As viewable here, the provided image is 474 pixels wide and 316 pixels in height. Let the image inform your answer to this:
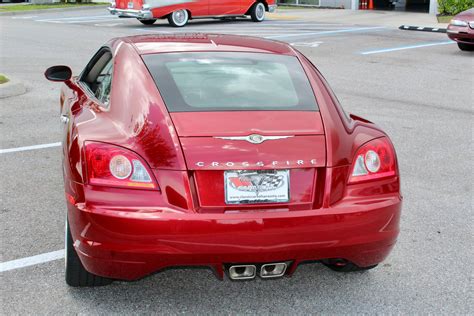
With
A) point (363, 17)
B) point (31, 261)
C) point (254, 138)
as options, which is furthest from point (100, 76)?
point (363, 17)

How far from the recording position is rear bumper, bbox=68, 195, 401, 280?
3.58m

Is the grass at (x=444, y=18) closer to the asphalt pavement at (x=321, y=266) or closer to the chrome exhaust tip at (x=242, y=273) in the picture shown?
the asphalt pavement at (x=321, y=266)

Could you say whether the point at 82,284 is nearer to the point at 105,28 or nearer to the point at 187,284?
the point at 187,284

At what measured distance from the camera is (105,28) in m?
23.1

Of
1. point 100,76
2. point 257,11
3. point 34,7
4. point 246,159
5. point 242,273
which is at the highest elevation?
point 100,76

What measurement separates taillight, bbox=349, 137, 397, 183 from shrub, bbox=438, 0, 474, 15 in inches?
905

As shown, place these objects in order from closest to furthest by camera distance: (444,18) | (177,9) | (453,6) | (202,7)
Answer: (177,9) < (202,7) < (444,18) < (453,6)

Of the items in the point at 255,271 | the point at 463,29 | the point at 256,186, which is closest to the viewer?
the point at 256,186

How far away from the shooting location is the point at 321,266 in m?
4.67

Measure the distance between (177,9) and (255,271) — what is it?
788 inches

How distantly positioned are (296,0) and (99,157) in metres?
31.5

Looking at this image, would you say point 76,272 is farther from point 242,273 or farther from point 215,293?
point 242,273

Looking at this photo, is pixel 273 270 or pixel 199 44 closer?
pixel 273 270

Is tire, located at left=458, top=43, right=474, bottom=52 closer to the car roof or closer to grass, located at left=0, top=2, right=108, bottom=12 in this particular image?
the car roof
